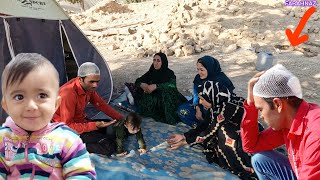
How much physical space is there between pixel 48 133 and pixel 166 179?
1.67m

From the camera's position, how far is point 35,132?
1.29 m

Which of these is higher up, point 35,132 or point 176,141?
point 35,132

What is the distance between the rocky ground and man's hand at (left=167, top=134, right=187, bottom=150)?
5.41ft

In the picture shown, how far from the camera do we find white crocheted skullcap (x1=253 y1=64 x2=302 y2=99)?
1687 mm

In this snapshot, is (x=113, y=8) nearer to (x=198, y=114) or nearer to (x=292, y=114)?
(x=198, y=114)

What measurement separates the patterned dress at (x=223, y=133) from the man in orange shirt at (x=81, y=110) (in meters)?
0.82

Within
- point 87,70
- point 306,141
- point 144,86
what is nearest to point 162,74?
point 144,86

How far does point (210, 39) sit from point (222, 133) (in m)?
5.11

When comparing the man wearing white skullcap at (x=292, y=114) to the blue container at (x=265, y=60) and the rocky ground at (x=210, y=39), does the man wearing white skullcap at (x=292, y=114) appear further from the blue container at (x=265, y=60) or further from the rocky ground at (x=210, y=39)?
the blue container at (x=265, y=60)

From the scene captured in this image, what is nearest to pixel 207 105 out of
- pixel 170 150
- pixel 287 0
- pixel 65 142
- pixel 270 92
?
pixel 170 150

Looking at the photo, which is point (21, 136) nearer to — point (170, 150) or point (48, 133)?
point (48, 133)

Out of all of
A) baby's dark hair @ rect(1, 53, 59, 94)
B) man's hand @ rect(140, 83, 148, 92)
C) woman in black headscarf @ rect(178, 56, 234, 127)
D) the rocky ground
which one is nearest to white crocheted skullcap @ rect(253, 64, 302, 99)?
baby's dark hair @ rect(1, 53, 59, 94)

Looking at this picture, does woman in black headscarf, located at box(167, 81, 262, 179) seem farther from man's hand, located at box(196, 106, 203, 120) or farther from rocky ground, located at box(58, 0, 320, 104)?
rocky ground, located at box(58, 0, 320, 104)

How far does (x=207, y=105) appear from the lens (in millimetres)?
3129
